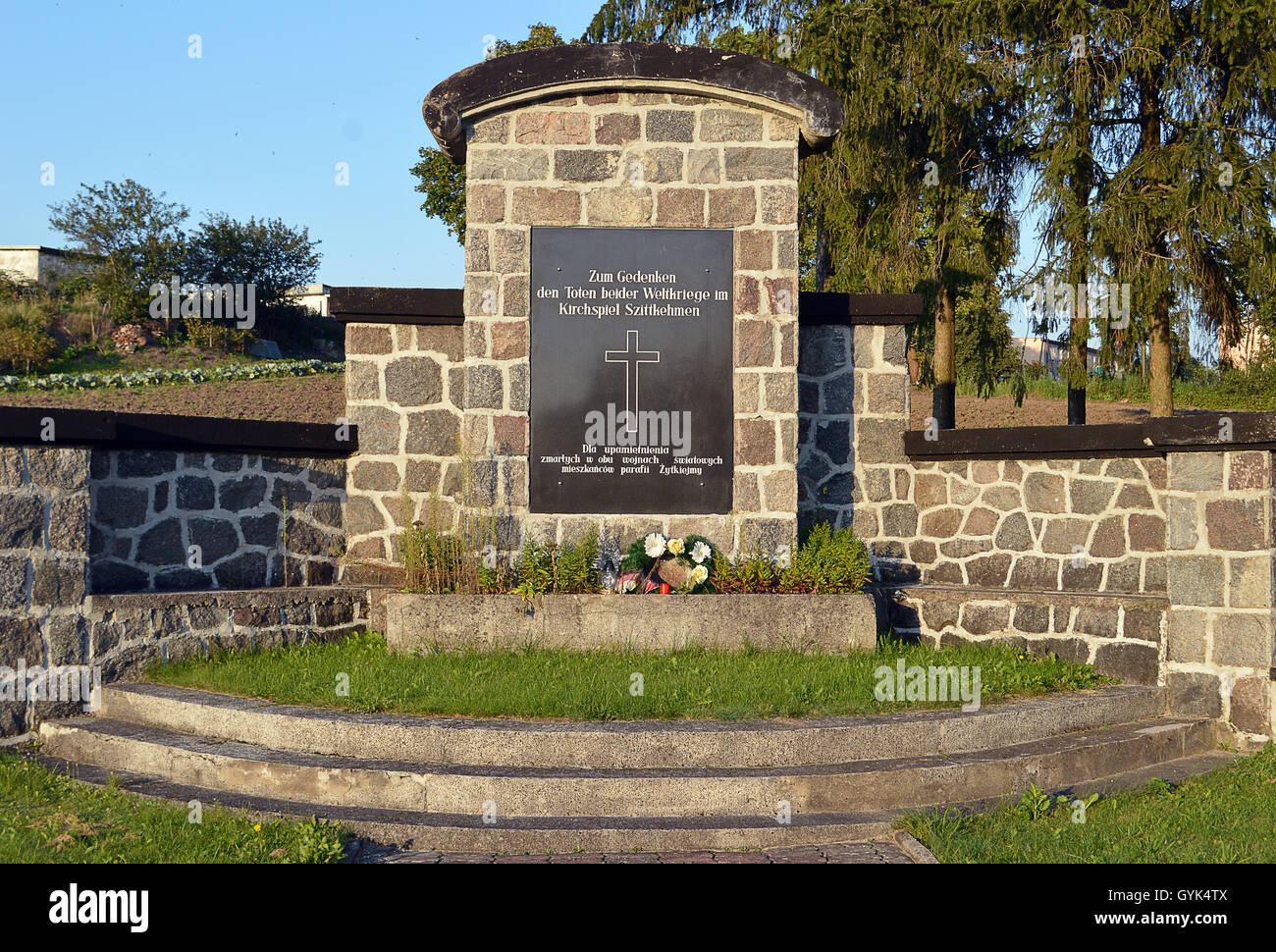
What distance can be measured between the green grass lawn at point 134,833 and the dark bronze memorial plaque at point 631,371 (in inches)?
153

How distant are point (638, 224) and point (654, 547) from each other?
2.71m

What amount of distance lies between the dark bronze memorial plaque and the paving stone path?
3774mm

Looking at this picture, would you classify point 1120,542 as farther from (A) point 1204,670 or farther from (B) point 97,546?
(B) point 97,546


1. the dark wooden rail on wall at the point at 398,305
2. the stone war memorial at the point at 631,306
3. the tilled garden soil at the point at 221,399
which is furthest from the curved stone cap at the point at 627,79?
the tilled garden soil at the point at 221,399

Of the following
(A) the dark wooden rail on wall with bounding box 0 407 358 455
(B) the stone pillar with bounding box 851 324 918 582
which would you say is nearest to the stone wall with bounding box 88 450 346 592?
(A) the dark wooden rail on wall with bounding box 0 407 358 455

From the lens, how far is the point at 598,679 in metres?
6.75

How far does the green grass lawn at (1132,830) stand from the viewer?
4.96 m

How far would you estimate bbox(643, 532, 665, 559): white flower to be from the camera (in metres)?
8.21

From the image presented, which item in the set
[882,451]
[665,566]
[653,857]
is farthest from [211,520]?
[882,451]

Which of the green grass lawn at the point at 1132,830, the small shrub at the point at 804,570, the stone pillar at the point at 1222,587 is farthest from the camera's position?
the small shrub at the point at 804,570

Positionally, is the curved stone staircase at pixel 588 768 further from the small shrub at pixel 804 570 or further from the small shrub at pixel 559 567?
the small shrub at pixel 559 567

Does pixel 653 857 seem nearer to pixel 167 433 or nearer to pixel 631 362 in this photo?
pixel 631 362

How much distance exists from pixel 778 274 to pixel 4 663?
641cm

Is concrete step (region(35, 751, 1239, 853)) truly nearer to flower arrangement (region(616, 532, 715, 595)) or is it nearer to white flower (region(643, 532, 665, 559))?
flower arrangement (region(616, 532, 715, 595))
